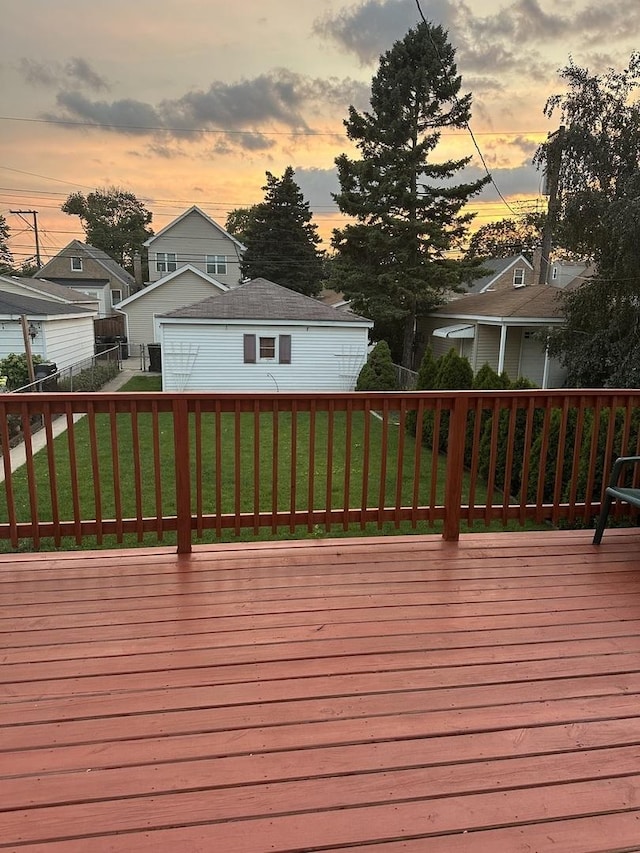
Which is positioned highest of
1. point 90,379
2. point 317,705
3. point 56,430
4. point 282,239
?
point 282,239

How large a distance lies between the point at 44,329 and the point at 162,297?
8.58 m

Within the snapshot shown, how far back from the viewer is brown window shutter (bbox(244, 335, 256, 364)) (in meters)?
14.2

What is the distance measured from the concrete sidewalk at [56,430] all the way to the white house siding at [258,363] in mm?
2492

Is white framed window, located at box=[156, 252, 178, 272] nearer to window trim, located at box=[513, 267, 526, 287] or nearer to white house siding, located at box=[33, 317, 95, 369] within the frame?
white house siding, located at box=[33, 317, 95, 369]

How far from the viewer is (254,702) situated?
183cm

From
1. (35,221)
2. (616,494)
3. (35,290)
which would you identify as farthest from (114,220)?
(616,494)

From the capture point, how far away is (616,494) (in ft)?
9.70

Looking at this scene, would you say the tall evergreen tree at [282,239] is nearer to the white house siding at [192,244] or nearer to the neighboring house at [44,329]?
the white house siding at [192,244]

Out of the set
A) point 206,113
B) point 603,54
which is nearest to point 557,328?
point 603,54

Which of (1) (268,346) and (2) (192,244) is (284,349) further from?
(2) (192,244)

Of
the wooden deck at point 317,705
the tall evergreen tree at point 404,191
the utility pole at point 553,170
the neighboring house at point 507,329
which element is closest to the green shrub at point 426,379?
the utility pole at point 553,170

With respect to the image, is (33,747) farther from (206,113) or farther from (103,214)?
(103,214)

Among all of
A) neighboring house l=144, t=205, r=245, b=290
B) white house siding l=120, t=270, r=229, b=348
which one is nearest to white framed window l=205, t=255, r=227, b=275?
neighboring house l=144, t=205, r=245, b=290

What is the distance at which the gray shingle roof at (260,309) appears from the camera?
14.0 m
